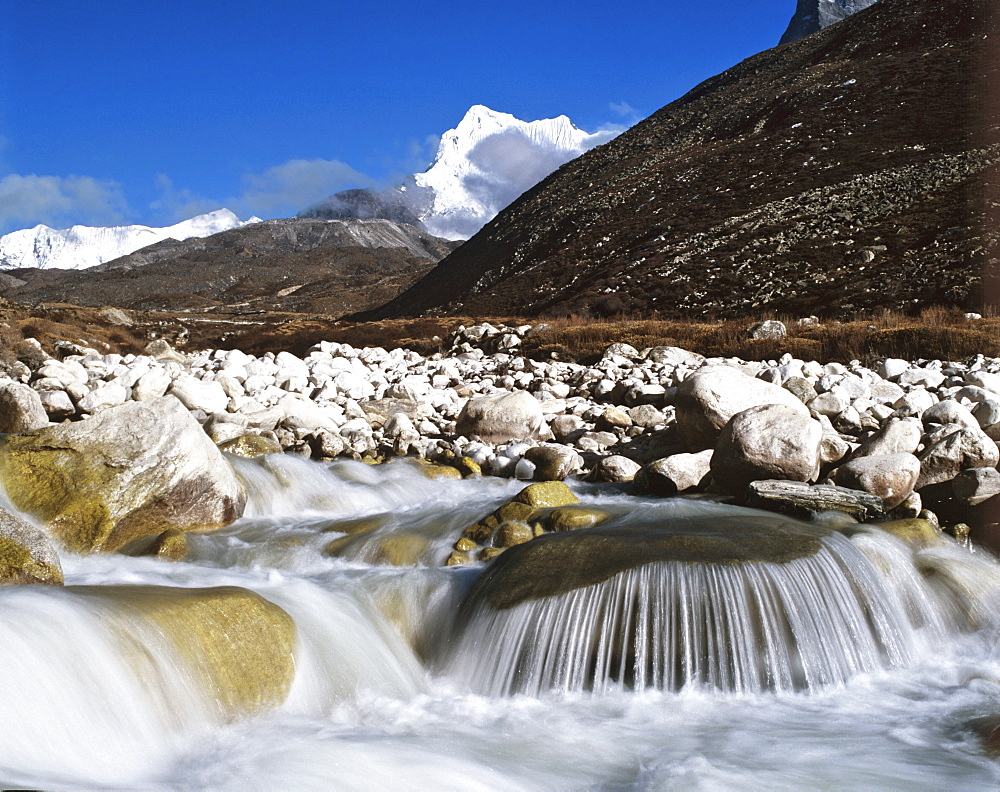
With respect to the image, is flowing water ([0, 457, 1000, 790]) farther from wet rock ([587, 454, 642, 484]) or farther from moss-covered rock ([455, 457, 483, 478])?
moss-covered rock ([455, 457, 483, 478])

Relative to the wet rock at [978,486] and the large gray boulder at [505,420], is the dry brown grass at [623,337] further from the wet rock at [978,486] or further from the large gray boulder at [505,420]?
the wet rock at [978,486]

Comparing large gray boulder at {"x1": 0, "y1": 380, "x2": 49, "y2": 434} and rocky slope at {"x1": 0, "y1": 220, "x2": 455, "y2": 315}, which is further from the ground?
rocky slope at {"x1": 0, "y1": 220, "x2": 455, "y2": 315}

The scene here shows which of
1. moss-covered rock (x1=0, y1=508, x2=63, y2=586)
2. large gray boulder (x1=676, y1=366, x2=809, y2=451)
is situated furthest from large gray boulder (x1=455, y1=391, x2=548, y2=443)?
moss-covered rock (x1=0, y1=508, x2=63, y2=586)

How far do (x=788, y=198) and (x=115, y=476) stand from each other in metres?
39.6

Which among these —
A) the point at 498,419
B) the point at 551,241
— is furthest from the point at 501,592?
the point at 551,241

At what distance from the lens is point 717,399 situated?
8.54 m

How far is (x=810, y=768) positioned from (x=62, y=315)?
28.2 metres

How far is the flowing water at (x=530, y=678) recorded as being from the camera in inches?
137

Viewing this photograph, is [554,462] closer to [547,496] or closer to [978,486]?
[547,496]

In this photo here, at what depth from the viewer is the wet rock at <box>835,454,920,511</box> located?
691 centimetres

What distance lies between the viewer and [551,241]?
53125mm

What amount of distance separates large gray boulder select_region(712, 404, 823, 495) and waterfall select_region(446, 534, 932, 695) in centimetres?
213

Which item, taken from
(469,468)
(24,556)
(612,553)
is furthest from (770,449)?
(24,556)

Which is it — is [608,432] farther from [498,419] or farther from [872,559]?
[872,559]
